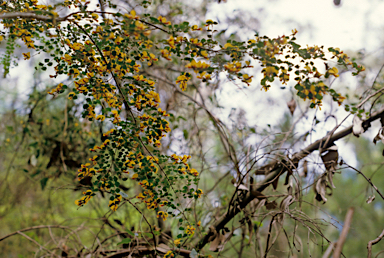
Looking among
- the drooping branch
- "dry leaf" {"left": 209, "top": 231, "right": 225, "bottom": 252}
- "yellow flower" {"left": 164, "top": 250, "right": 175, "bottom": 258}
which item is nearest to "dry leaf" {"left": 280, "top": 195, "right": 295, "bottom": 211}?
the drooping branch

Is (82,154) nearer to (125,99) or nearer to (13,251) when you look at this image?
(125,99)

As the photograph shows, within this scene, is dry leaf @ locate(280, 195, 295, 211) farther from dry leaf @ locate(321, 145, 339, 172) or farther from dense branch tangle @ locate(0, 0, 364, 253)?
dense branch tangle @ locate(0, 0, 364, 253)

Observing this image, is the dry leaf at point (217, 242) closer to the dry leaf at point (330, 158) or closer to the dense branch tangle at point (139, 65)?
the dense branch tangle at point (139, 65)

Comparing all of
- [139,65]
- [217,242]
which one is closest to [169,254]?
[217,242]

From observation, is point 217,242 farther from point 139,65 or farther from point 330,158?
point 139,65

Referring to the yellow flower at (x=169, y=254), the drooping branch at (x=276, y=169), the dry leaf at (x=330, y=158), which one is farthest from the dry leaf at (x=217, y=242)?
the dry leaf at (x=330, y=158)

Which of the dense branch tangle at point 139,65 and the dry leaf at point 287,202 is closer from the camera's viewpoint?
the dense branch tangle at point 139,65

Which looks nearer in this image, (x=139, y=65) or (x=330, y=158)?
(x=139, y=65)

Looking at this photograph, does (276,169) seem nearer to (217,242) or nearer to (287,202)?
(287,202)

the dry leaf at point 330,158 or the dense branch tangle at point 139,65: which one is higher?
the dense branch tangle at point 139,65

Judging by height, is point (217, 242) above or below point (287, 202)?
below

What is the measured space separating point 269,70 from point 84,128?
1226 mm

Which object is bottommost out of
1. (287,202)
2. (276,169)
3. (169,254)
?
(169,254)

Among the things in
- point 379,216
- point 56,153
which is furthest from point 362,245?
point 56,153
